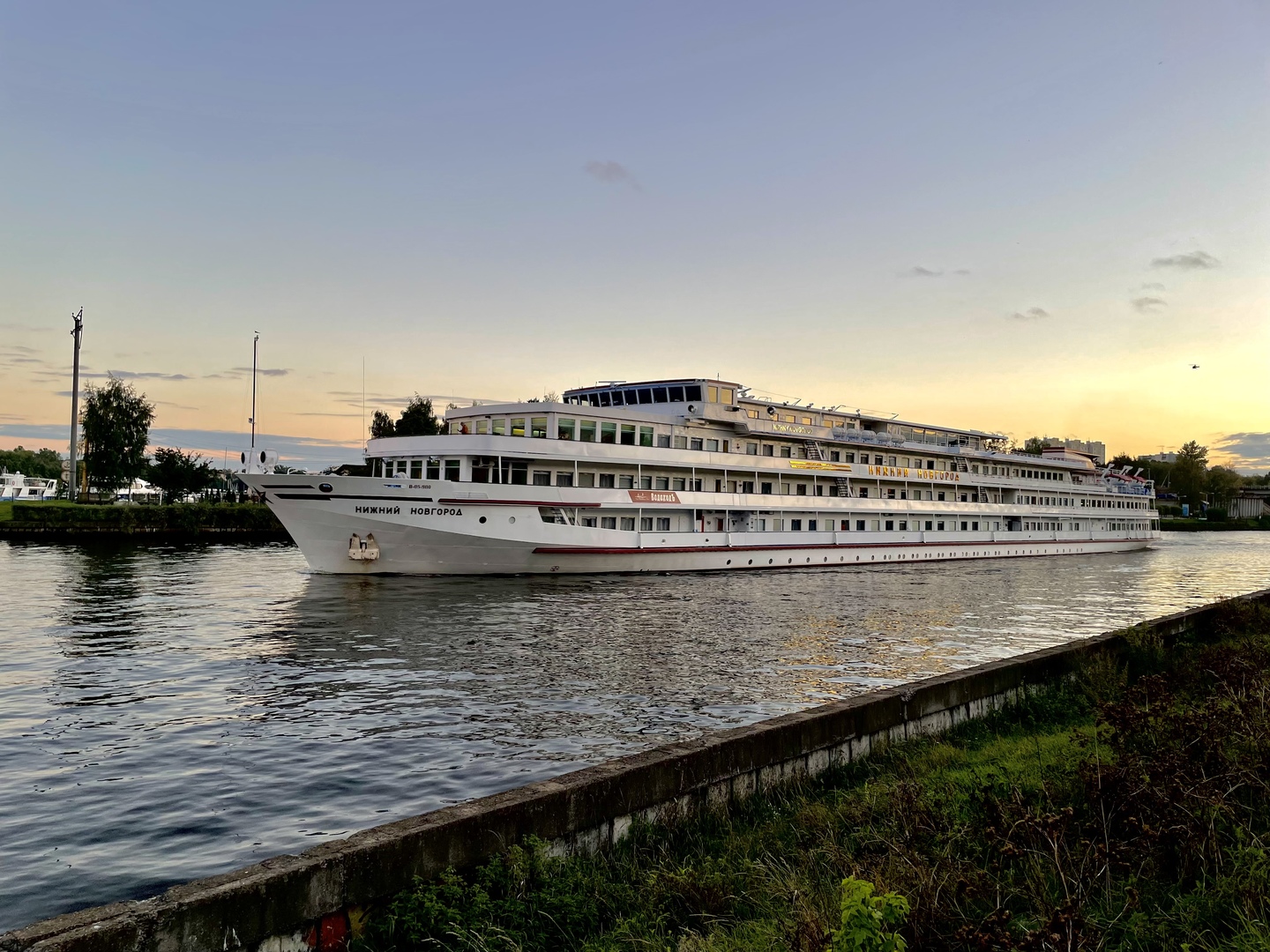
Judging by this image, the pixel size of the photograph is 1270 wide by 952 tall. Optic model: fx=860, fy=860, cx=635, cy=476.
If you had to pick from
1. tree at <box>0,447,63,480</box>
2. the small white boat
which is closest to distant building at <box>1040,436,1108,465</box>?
the small white boat

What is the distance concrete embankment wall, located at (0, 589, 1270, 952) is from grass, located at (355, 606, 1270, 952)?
202 millimetres

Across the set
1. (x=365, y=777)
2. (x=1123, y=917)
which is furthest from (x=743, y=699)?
(x=1123, y=917)

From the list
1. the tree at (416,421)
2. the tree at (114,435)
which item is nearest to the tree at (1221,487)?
the tree at (416,421)

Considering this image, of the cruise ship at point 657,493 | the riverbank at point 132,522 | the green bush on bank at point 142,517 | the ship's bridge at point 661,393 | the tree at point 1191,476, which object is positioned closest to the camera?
the cruise ship at point 657,493

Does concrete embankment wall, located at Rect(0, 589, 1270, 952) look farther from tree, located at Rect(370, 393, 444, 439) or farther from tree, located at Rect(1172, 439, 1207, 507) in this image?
tree, located at Rect(1172, 439, 1207, 507)

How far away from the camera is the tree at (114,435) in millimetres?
84125

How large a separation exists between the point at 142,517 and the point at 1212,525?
154158 millimetres

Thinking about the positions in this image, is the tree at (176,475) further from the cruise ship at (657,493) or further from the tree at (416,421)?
the cruise ship at (657,493)

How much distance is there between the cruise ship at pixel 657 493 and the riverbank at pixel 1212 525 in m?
95.2

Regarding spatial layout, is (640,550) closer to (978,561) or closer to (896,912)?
(978,561)

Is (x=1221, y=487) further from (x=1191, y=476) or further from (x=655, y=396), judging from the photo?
(x=655, y=396)

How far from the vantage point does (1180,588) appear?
130 ft

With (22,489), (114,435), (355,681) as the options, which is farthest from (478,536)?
(22,489)

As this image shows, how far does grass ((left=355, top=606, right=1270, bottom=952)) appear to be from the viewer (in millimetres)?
5363
